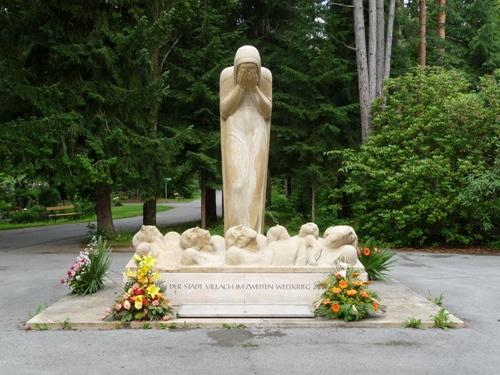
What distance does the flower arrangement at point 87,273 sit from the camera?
832 centimetres

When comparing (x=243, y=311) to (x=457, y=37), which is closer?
(x=243, y=311)

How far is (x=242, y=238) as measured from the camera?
721cm

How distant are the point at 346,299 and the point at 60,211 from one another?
2640 cm

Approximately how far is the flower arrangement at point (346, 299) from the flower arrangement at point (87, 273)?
11.8 ft

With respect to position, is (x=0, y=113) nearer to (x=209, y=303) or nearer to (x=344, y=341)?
(x=209, y=303)

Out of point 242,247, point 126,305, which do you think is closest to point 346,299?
point 242,247

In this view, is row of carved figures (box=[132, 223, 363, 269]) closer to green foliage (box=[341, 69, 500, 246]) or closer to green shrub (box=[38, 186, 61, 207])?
green foliage (box=[341, 69, 500, 246])

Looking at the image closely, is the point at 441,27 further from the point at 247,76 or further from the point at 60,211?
the point at 60,211

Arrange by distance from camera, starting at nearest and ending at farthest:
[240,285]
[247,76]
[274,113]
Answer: [240,285]
[247,76]
[274,113]

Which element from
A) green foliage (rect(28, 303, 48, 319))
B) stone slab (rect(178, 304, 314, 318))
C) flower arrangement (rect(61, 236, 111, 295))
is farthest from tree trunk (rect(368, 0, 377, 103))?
green foliage (rect(28, 303, 48, 319))

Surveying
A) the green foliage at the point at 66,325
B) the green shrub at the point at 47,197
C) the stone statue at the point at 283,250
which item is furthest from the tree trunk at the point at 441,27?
the green shrub at the point at 47,197

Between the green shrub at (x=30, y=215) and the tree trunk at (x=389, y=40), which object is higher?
the tree trunk at (x=389, y=40)

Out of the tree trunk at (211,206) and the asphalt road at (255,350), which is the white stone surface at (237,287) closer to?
the asphalt road at (255,350)

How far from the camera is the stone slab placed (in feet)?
21.5
